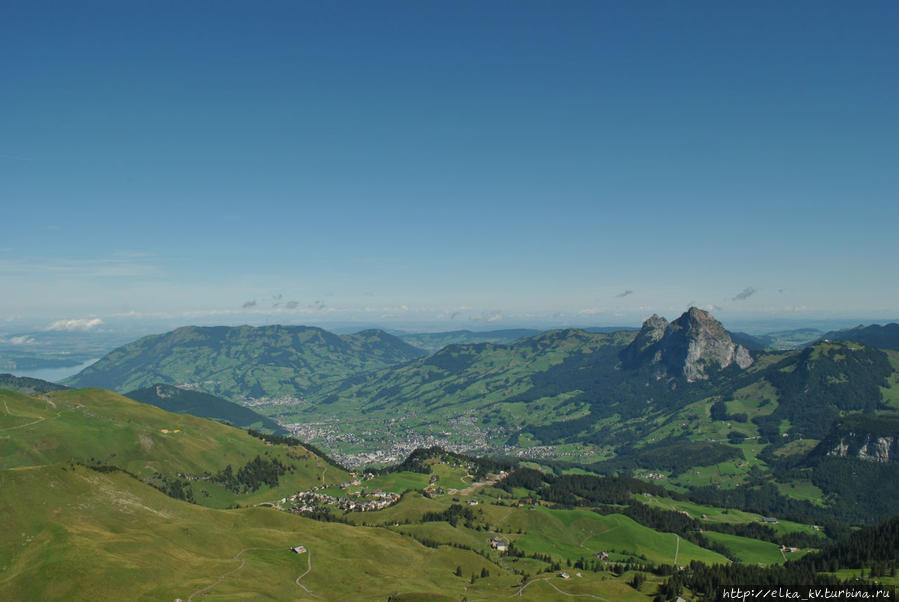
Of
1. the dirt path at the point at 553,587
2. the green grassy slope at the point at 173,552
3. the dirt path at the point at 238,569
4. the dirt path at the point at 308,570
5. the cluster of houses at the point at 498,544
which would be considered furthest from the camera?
the cluster of houses at the point at 498,544

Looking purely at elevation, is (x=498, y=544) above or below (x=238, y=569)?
below

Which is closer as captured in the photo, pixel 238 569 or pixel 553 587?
pixel 238 569

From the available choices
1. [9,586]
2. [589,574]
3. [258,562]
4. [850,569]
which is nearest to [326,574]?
[258,562]

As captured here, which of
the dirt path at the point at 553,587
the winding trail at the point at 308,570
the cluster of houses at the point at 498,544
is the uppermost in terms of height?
the winding trail at the point at 308,570

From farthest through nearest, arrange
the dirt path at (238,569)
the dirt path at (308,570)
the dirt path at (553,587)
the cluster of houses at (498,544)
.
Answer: the cluster of houses at (498,544)
the dirt path at (553,587)
the dirt path at (308,570)
the dirt path at (238,569)

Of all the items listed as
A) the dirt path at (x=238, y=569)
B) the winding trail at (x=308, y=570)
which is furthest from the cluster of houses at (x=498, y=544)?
the dirt path at (x=238, y=569)

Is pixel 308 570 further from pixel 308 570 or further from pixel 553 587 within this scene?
pixel 553 587

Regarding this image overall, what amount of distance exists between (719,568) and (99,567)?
150 metres

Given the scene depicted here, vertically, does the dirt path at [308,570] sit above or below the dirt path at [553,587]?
above

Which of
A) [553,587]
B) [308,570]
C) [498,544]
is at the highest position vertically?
[308,570]

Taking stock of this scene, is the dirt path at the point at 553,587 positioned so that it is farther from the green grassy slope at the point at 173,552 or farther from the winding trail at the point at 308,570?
the winding trail at the point at 308,570

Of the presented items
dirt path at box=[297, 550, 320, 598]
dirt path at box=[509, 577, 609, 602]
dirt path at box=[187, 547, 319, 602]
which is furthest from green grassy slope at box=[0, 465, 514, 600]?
dirt path at box=[509, 577, 609, 602]

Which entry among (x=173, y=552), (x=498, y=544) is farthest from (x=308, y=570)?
(x=498, y=544)

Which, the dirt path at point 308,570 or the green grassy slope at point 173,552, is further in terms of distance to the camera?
the dirt path at point 308,570
